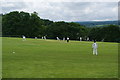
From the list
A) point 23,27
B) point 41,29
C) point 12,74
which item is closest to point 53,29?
point 41,29

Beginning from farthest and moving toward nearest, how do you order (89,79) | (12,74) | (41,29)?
(41,29) < (12,74) < (89,79)

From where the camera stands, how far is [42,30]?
104062 mm

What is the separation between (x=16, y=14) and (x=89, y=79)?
333 ft

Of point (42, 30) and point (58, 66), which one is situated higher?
point (42, 30)

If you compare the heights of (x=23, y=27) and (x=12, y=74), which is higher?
(x=23, y=27)

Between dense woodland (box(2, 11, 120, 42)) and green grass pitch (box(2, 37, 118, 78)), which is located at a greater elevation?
dense woodland (box(2, 11, 120, 42))

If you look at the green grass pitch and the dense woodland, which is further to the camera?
the dense woodland

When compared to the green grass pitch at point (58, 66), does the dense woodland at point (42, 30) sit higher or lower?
higher

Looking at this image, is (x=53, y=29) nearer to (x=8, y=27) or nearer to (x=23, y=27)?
(x=23, y=27)

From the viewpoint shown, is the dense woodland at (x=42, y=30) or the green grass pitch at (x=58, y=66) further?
the dense woodland at (x=42, y=30)

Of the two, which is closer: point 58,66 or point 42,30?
point 58,66

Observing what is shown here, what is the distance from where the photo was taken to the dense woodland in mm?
99125

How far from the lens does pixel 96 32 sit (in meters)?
104

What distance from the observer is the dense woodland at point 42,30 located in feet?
325
